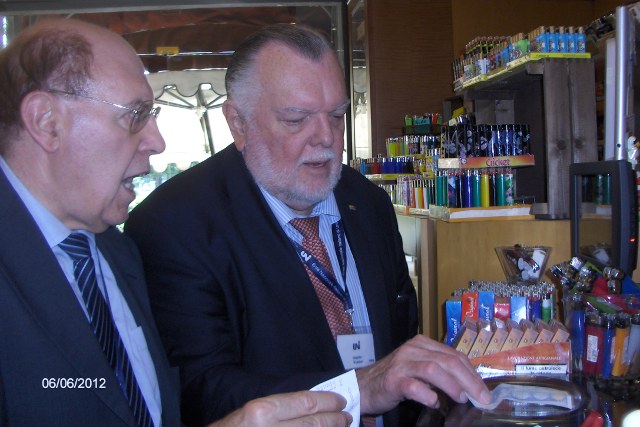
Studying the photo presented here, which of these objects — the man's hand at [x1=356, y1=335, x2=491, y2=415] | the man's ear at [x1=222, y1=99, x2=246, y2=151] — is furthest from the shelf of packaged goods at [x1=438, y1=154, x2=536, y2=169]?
the man's hand at [x1=356, y1=335, x2=491, y2=415]

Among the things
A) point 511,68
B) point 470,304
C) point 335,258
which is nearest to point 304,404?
point 470,304

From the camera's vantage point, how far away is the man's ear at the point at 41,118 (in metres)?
1.44

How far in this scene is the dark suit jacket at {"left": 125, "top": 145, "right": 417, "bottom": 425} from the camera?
1.73m

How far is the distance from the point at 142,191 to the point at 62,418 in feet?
20.7

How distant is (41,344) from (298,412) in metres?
0.58

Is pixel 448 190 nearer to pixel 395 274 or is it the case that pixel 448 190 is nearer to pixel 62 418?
pixel 395 274

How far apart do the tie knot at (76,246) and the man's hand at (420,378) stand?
76cm

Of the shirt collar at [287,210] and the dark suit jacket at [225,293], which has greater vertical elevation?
the shirt collar at [287,210]

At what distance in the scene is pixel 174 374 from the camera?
5.59ft

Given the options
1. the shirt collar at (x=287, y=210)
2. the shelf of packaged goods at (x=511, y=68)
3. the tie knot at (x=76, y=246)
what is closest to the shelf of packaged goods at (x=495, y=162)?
the shelf of packaged goods at (x=511, y=68)

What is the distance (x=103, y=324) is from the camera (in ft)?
4.94

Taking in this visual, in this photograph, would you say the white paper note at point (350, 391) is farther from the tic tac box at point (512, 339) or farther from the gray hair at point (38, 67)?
the gray hair at point (38, 67)

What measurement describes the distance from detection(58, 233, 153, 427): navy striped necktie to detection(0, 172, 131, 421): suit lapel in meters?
0.06

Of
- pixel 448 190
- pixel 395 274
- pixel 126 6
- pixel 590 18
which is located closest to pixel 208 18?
pixel 126 6
